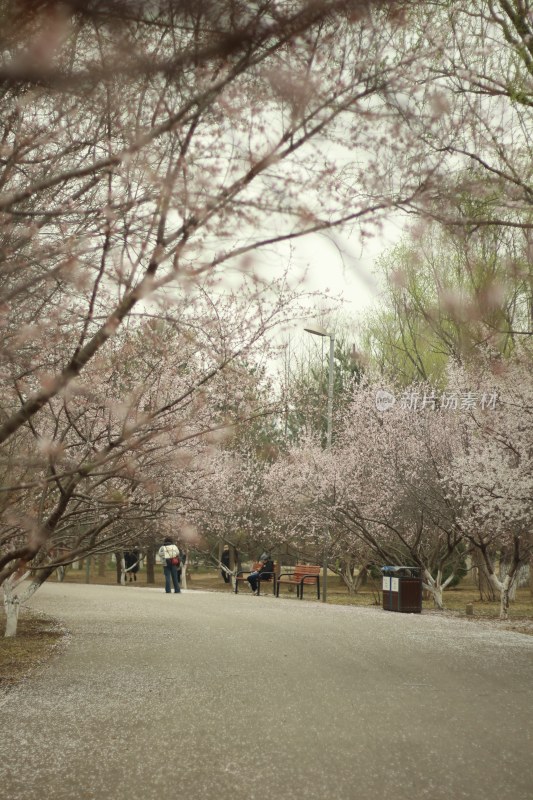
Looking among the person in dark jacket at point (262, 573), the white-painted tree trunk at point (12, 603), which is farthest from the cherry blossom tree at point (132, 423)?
the person in dark jacket at point (262, 573)

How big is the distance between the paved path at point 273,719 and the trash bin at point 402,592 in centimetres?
595

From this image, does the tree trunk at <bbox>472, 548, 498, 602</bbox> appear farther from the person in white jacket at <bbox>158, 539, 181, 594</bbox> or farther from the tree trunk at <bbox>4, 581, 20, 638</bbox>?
the tree trunk at <bbox>4, 581, 20, 638</bbox>

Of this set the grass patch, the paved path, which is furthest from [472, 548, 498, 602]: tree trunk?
the grass patch

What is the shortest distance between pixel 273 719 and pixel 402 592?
12.5 m

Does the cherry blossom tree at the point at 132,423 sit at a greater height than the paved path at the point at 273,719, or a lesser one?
greater

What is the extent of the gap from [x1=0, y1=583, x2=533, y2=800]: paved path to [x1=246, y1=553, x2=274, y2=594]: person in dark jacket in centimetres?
1240

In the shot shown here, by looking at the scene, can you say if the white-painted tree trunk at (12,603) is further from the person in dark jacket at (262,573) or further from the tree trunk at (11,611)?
the person in dark jacket at (262,573)

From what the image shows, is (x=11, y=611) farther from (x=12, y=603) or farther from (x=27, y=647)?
(x=27, y=647)

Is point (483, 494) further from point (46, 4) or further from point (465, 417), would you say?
point (46, 4)

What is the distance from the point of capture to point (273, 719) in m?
6.85

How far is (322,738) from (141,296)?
3846 millimetres

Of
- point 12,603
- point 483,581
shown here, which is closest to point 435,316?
point 483,581

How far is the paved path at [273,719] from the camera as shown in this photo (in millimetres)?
5215

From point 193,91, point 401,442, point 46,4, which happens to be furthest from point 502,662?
point 401,442
